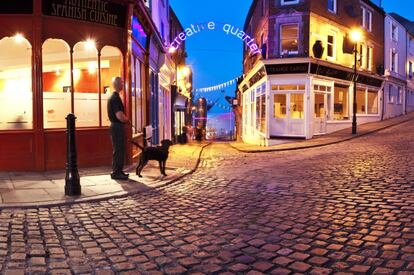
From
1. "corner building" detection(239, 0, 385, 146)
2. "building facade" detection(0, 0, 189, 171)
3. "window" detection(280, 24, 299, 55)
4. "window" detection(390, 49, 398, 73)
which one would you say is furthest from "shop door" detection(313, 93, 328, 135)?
"building facade" detection(0, 0, 189, 171)

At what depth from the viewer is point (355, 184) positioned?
334 inches

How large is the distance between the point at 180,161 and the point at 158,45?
6.86m

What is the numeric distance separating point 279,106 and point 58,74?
14703 millimetres

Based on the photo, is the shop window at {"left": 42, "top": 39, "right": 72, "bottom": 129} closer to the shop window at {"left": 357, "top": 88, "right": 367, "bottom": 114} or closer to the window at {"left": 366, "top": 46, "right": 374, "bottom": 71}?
the shop window at {"left": 357, "top": 88, "right": 367, "bottom": 114}

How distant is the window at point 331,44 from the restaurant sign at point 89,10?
1580cm

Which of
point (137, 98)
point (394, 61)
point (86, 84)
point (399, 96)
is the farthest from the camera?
point (399, 96)

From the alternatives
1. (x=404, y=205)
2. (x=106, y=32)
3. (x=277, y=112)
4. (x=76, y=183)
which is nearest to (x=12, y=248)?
(x=76, y=183)

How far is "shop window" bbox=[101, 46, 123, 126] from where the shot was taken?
11123mm

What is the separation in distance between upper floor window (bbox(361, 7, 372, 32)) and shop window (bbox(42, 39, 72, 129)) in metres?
22.6

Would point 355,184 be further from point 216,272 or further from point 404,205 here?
point 216,272

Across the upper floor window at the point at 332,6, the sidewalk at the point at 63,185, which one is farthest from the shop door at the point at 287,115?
the sidewalk at the point at 63,185

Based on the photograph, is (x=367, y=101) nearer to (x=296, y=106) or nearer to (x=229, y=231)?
(x=296, y=106)

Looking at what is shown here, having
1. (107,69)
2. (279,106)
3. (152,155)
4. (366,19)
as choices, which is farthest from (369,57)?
(152,155)

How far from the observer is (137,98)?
13195mm
